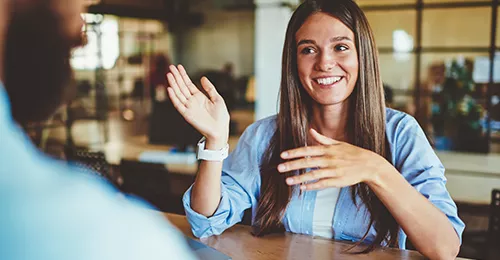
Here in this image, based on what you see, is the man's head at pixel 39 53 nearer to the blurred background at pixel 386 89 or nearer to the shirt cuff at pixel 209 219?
the shirt cuff at pixel 209 219

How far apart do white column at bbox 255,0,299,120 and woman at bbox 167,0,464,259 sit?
11.0 ft

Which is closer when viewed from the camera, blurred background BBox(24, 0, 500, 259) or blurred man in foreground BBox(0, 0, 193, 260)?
blurred man in foreground BBox(0, 0, 193, 260)

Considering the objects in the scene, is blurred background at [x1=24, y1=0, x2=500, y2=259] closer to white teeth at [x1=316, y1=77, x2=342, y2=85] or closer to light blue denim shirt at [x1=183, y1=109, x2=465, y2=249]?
light blue denim shirt at [x1=183, y1=109, x2=465, y2=249]

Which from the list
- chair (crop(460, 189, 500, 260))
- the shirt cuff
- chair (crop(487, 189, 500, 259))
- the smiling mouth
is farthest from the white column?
the shirt cuff

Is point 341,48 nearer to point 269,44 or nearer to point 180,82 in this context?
point 180,82

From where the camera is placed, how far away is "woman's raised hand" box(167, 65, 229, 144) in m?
1.25

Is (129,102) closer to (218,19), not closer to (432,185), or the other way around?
(218,19)

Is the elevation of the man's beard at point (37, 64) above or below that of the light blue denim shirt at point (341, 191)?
above

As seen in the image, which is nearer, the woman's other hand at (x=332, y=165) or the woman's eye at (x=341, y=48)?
the woman's other hand at (x=332, y=165)

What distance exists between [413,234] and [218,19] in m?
9.55

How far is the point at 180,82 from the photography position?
4.14 ft

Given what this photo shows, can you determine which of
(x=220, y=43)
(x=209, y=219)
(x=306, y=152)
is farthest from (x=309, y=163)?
(x=220, y=43)

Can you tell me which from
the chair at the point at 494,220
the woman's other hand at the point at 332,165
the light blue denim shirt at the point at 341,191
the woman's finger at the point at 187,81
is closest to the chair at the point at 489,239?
the chair at the point at 494,220

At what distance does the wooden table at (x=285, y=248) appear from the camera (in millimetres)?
1218
